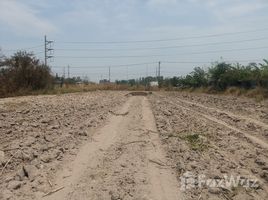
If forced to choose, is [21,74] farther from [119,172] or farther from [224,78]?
[119,172]

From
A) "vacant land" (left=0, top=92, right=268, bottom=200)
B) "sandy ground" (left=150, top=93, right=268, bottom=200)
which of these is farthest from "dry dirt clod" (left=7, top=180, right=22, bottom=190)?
"sandy ground" (left=150, top=93, right=268, bottom=200)

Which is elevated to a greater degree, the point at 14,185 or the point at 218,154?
the point at 218,154

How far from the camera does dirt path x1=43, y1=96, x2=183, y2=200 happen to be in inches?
245

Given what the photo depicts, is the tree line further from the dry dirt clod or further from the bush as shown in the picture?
the dry dirt clod

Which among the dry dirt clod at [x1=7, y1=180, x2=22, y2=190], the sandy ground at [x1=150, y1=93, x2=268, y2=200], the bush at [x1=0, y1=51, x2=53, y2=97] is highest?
the bush at [x1=0, y1=51, x2=53, y2=97]

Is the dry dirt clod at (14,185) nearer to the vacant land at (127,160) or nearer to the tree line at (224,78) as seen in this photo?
the vacant land at (127,160)

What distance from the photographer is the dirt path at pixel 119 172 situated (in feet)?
20.5

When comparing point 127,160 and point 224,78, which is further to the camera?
point 224,78

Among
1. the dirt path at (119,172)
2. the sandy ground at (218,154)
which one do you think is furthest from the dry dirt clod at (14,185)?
the sandy ground at (218,154)

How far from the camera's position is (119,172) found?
715 centimetres

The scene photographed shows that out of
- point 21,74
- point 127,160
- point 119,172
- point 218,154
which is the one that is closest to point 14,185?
point 119,172

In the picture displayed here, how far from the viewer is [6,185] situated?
661 centimetres

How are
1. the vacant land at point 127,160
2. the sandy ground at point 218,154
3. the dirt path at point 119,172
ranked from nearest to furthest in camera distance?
the dirt path at point 119,172 → the vacant land at point 127,160 → the sandy ground at point 218,154

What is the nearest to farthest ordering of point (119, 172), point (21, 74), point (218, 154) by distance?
point (119, 172) → point (218, 154) → point (21, 74)
